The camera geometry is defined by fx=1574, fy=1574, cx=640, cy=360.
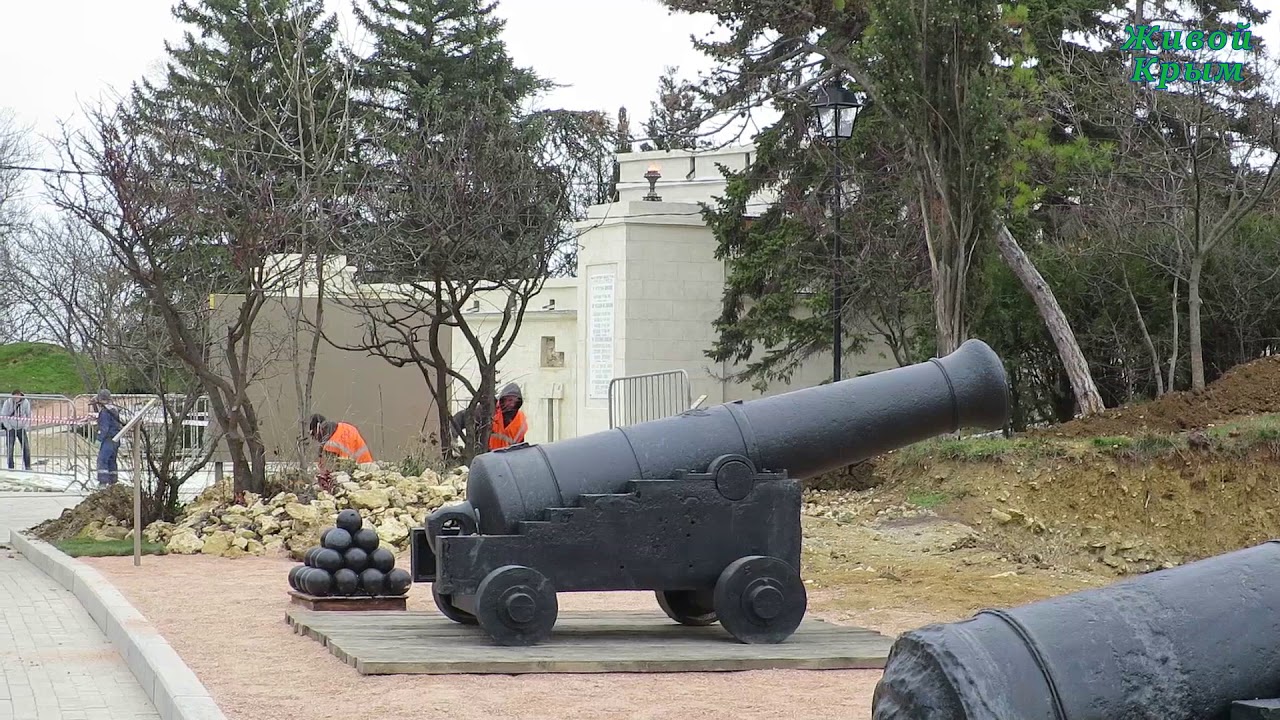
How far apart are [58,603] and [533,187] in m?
16.1

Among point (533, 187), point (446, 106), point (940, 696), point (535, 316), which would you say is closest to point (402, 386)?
point (535, 316)

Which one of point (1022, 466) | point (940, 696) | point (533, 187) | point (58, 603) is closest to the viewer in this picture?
point (940, 696)

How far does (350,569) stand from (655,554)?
272 centimetres

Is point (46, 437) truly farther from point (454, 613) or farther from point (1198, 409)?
point (454, 613)

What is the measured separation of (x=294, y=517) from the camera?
49.4 ft

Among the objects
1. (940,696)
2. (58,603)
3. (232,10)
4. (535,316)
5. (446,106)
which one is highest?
(232,10)

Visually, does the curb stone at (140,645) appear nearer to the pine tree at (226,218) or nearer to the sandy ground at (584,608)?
the sandy ground at (584,608)

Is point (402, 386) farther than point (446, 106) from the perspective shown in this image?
No

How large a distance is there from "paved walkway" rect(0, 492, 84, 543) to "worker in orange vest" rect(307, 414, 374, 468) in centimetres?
345

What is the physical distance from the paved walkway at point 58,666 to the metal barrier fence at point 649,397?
428 inches

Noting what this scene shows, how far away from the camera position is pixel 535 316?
30.2 m

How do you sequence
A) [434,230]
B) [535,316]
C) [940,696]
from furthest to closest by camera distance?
[535,316] → [434,230] → [940,696]

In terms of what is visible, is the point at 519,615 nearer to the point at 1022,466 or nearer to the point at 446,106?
the point at 1022,466

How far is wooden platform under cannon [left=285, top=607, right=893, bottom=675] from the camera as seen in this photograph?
750 centimetres
